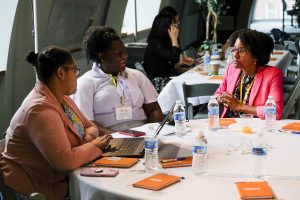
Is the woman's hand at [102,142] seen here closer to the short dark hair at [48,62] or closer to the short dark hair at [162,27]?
the short dark hair at [48,62]

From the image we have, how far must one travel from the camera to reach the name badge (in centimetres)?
333

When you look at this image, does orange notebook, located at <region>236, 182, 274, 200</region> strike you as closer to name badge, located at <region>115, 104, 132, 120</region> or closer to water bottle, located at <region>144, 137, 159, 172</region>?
water bottle, located at <region>144, 137, 159, 172</region>

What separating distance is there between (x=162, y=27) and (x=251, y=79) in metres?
2.37

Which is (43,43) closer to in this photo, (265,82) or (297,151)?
(265,82)

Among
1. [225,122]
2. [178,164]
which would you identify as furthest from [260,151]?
[225,122]

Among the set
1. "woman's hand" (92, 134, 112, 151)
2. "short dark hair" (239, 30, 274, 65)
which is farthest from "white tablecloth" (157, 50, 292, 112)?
"woman's hand" (92, 134, 112, 151)

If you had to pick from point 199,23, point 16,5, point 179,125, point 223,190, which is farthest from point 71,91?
point 199,23

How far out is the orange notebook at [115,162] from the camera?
7.71 feet

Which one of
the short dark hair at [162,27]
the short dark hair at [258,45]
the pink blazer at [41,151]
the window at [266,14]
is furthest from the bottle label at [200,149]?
the window at [266,14]

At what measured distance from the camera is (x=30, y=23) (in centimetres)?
Result: 527

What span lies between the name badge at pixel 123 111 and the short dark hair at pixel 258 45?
3.45 feet

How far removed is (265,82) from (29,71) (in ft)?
9.36

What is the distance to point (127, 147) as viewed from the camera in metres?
2.64

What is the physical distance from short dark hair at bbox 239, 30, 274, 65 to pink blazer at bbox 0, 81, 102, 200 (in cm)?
167
